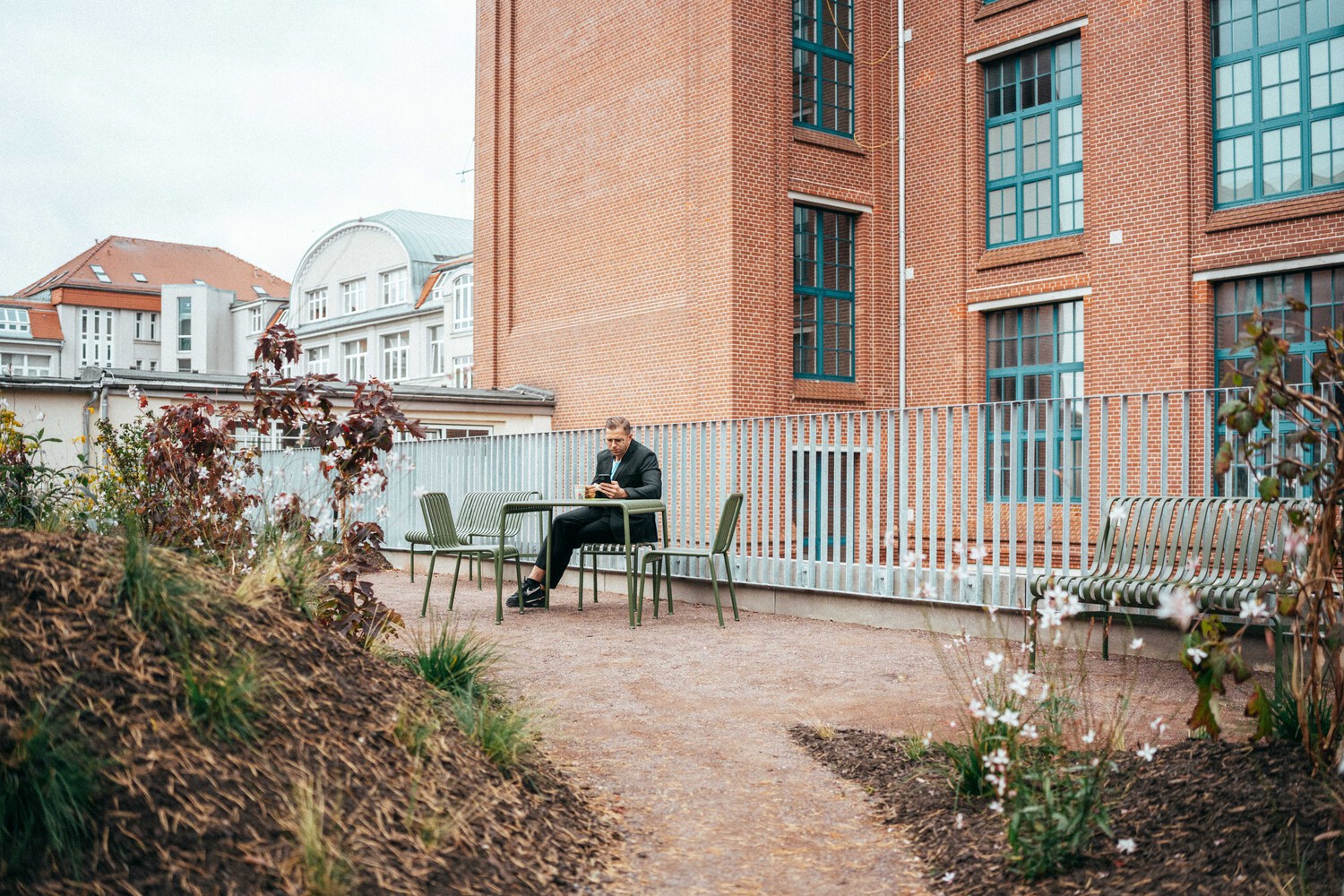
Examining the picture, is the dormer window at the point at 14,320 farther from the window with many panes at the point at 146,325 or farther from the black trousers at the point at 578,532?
the black trousers at the point at 578,532

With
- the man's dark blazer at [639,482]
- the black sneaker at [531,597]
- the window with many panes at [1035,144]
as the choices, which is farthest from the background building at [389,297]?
the black sneaker at [531,597]

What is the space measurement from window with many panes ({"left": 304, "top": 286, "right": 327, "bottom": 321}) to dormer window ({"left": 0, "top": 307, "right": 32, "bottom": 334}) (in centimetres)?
2411

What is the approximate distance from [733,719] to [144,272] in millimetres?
72604

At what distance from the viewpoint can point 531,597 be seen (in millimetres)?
10703

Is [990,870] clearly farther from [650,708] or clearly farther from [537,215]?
[537,215]

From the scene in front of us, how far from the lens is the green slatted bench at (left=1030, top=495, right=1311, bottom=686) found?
6.68 metres

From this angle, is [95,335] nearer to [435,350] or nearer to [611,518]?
Result: [435,350]

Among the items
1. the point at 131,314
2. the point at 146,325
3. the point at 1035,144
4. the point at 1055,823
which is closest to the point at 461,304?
the point at 1035,144

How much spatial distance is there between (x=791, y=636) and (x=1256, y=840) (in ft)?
20.2

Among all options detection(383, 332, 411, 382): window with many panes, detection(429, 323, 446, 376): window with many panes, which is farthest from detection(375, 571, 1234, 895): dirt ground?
detection(383, 332, 411, 382): window with many panes

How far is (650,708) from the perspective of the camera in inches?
246

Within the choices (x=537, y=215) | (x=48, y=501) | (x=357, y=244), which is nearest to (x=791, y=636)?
(x=48, y=501)

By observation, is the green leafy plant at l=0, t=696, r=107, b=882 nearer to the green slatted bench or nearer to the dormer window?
the green slatted bench

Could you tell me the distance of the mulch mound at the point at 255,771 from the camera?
2.93 meters
